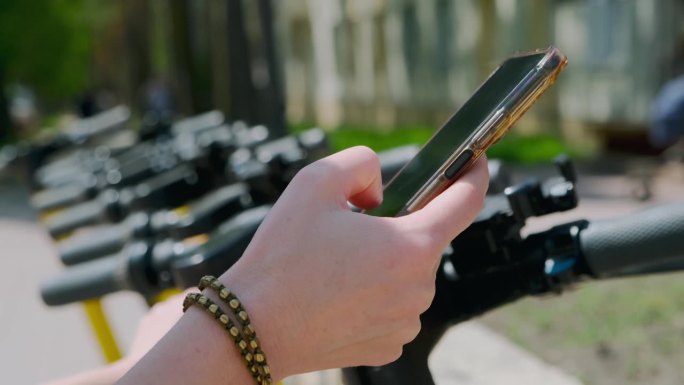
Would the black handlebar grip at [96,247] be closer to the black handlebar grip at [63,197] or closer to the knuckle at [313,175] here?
the black handlebar grip at [63,197]

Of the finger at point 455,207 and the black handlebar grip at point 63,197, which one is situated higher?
the finger at point 455,207

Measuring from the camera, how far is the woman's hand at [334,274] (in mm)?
1139

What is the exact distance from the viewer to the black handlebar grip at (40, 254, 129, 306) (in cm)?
224

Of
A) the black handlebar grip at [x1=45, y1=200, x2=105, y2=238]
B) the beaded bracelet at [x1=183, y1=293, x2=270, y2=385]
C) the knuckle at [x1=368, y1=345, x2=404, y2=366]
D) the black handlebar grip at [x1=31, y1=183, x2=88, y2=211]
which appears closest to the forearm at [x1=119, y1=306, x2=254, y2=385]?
the beaded bracelet at [x1=183, y1=293, x2=270, y2=385]

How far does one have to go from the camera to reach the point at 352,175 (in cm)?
121

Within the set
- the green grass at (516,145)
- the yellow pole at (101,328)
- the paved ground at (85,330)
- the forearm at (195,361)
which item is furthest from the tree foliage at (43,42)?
→ the forearm at (195,361)

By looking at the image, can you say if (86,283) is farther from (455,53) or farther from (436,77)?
(436,77)

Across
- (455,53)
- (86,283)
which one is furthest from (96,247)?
(455,53)

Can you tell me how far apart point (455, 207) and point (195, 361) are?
35 cm

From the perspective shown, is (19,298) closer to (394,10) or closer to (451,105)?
(451,105)

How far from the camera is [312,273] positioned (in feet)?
3.75

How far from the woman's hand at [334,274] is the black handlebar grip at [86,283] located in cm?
110

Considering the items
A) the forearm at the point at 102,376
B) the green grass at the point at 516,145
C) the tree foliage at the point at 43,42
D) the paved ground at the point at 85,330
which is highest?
the tree foliage at the point at 43,42

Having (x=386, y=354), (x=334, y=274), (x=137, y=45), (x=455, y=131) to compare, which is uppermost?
(x=137, y=45)
